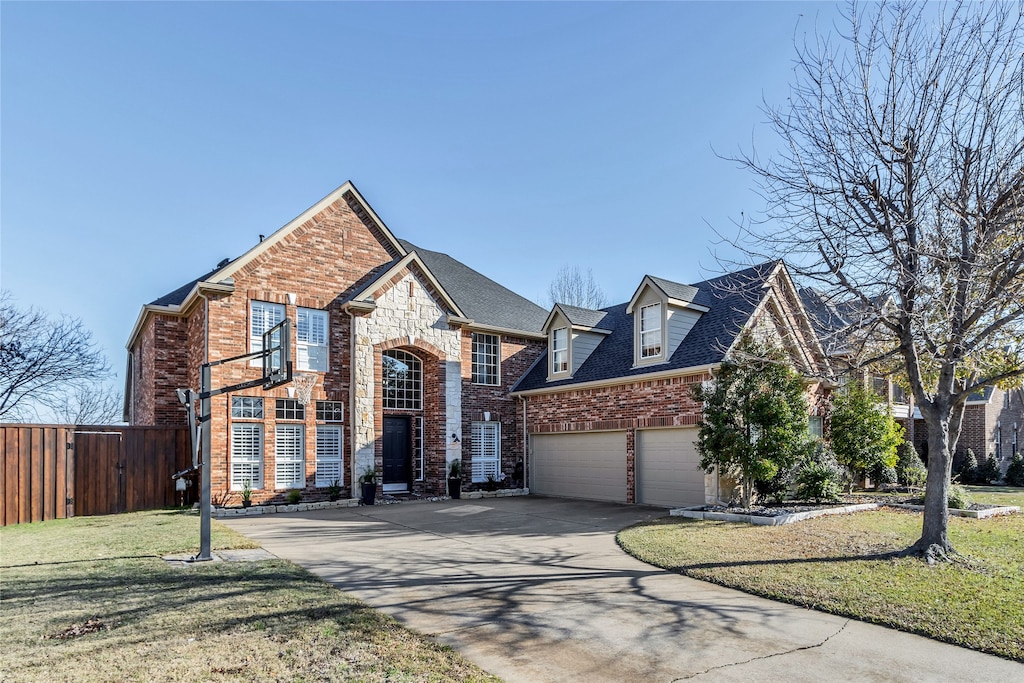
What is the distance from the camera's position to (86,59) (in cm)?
1141

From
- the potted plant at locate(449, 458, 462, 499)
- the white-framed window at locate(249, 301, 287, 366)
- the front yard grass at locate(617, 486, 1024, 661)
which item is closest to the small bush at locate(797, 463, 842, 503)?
the front yard grass at locate(617, 486, 1024, 661)

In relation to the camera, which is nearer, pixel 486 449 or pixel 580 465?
pixel 580 465

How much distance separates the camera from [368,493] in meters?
16.9

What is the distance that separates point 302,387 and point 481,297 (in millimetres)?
7695

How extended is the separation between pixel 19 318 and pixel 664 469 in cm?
2879

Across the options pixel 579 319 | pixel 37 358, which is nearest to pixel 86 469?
pixel 579 319

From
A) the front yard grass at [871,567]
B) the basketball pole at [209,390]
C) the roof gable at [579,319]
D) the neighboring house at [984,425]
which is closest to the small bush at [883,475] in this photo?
the neighboring house at [984,425]

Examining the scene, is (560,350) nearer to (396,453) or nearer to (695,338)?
(695,338)

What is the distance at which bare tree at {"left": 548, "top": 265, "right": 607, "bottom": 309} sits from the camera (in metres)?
40.2

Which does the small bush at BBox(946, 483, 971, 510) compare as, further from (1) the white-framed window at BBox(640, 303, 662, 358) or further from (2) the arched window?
(2) the arched window

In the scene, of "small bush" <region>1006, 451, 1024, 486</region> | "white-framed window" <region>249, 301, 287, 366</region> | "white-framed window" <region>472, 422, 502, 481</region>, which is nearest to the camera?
"white-framed window" <region>249, 301, 287, 366</region>

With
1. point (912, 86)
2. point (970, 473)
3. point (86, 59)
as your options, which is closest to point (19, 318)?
point (86, 59)

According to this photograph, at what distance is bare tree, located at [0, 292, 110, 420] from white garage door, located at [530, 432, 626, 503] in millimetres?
23613

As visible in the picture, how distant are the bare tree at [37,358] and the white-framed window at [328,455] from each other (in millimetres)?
19905
